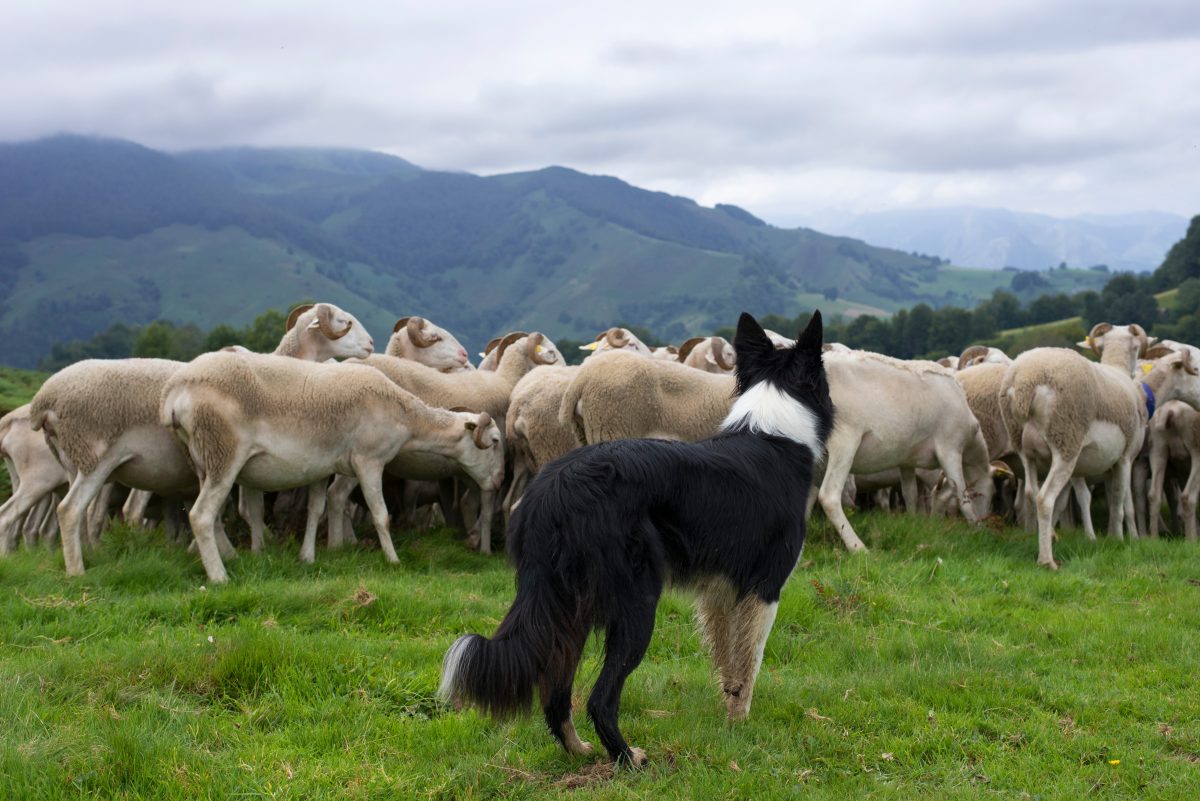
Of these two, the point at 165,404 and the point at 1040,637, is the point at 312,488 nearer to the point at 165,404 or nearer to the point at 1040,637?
the point at 165,404

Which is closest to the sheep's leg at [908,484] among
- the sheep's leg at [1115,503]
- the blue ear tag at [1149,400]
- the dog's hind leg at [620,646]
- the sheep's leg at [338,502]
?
the sheep's leg at [1115,503]

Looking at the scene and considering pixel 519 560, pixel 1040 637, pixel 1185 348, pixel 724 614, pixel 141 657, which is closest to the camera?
pixel 519 560

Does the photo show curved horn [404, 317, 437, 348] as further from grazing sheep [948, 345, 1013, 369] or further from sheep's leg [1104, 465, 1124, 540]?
sheep's leg [1104, 465, 1124, 540]

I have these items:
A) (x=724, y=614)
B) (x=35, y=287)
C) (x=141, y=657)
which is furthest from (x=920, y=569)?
(x=35, y=287)

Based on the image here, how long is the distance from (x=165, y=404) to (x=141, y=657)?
3.07m

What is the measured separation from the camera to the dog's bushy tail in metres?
4.24

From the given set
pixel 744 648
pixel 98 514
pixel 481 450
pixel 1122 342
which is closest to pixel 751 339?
pixel 744 648

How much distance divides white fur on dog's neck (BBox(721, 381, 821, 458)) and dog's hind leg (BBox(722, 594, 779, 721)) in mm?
830

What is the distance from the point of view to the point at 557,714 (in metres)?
4.72

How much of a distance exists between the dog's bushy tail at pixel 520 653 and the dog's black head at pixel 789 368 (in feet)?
5.76

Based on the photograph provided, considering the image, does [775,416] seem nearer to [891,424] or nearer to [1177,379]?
[891,424]

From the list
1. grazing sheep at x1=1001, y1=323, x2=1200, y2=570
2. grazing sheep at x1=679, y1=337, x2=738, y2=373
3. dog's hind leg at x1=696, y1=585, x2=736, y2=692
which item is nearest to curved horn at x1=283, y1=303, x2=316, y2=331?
grazing sheep at x1=679, y1=337, x2=738, y2=373

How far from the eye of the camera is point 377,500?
939 centimetres

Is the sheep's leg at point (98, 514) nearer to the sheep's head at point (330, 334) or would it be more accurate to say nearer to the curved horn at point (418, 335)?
the sheep's head at point (330, 334)
